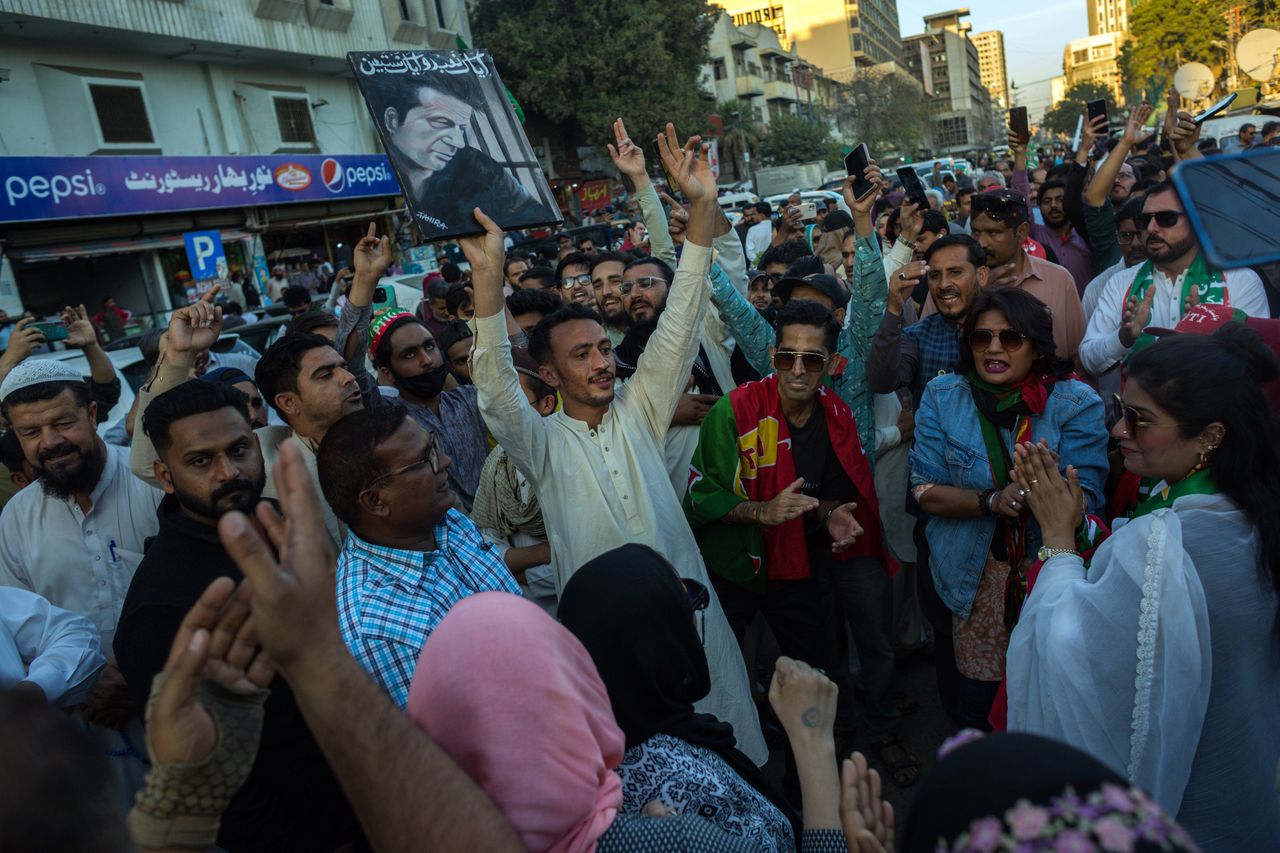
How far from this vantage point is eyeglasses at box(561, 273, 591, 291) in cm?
601

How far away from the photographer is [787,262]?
580 centimetres

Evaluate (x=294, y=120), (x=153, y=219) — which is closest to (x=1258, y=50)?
(x=153, y=219)

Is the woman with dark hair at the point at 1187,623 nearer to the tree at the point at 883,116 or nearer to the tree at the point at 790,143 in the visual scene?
the tree at the point at 790,143

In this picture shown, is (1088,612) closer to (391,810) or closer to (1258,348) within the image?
(1258,348)

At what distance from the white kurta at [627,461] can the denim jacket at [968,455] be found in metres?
0.79

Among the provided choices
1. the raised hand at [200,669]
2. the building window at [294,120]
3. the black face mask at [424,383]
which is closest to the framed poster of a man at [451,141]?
the black face mask at [424,383]

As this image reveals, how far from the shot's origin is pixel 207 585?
2.13 meters

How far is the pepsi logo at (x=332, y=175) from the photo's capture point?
19.6 meters

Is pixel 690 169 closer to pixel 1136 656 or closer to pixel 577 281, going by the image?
pixel 1136 656

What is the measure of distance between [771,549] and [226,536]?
2.42m

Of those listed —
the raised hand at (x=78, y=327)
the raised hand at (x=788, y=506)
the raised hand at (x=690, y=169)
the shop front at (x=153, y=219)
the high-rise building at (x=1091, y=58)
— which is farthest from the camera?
the high-rise building at (x=1091, y=58)

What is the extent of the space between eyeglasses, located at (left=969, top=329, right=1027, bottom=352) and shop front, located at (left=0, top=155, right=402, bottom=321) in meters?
15.3

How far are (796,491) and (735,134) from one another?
42926mm

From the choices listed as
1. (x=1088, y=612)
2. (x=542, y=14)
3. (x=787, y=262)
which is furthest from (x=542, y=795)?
(x=542, y=14)
